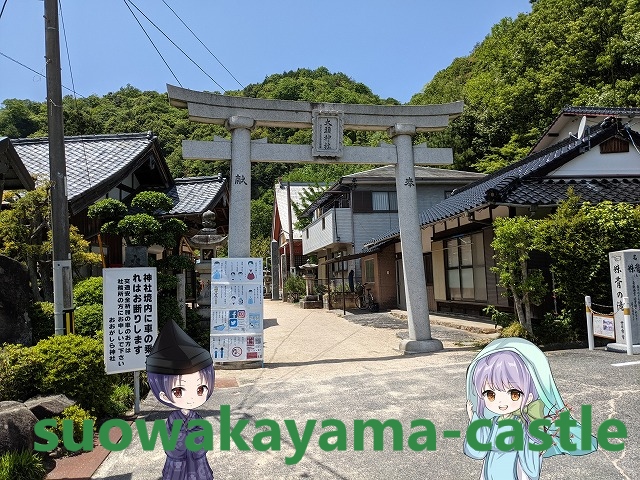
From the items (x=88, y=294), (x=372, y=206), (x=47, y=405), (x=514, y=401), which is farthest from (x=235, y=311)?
(x=372, y=206)

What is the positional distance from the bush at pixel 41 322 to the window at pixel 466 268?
37.6 feet

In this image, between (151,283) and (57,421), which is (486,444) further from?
(151,283)

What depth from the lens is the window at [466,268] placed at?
15.1 meters

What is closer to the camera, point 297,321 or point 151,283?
point 151,283

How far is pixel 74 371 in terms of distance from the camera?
5977 mm

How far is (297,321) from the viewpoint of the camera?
20.0 meters

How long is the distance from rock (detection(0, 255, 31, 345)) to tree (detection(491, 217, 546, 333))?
879 cm

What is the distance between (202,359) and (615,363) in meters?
7.97

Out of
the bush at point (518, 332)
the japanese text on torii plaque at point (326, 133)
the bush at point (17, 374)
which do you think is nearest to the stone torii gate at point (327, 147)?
the japanese text on torii plaque at point (326, 133)

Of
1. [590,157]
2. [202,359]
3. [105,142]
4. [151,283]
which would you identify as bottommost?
[202,359]

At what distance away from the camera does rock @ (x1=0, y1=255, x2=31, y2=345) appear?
731cm

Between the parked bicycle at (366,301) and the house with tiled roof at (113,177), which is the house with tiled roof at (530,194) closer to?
the parked bicycle at (366,301)

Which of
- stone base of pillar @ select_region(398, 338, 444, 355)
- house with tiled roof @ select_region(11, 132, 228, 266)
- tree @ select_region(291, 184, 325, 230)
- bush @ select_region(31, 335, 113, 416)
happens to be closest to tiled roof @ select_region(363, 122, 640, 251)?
stone base of pillar @ select_region(398, 338, 444, 355)

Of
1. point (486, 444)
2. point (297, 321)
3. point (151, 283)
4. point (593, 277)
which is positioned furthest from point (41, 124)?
point (486, 444)
